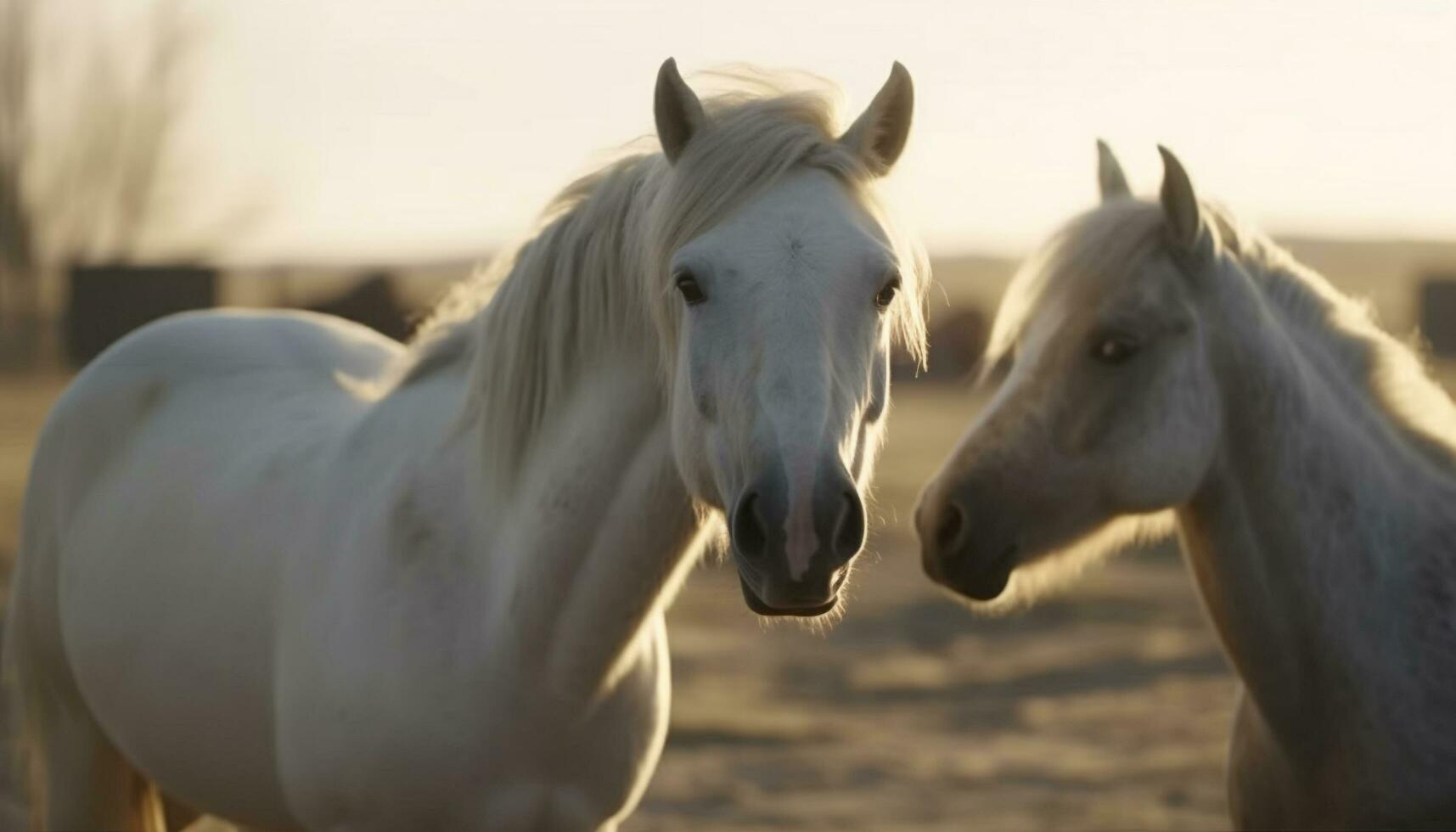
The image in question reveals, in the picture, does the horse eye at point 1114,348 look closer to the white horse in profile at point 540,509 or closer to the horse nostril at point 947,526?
the horse nostril at point 947,526

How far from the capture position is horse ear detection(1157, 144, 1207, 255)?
316cm

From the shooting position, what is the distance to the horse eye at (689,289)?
2.44 metres

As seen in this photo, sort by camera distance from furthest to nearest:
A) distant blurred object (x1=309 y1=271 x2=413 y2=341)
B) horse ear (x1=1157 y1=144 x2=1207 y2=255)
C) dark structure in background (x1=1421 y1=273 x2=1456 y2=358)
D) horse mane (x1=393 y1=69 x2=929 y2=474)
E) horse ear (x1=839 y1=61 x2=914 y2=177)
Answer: dark structure in background (x1=1421 y1=273 x2=1456 y2=358) < distant blurred object (x1=309 y1=271 x2=413 y2=341) < horse ear (x1=1157 y1=144 x2=1207 y2=255) < horse ear (x1=839 y1=61 x2=914 y2=177) < horse mane (x1=393 y1=69 x2=929 y2=474)

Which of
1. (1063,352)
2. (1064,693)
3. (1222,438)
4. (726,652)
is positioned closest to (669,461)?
(1063,352)

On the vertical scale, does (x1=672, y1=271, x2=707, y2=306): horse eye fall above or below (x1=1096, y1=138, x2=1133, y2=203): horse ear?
above

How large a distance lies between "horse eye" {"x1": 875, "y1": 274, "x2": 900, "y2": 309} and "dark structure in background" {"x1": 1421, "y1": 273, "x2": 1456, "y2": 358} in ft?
80.8

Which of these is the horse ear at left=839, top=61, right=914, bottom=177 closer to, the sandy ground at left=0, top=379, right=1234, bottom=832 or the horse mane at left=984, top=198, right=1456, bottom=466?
the sandy ground at left=0, top=379, right=1234, bottom=832

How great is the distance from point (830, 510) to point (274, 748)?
1375 mm

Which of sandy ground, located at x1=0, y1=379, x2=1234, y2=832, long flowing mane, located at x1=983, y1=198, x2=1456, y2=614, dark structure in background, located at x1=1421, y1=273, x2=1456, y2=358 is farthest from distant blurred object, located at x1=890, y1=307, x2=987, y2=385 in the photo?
long flowing mane, located at x1=983, y1=198, x2=1456, y2=614

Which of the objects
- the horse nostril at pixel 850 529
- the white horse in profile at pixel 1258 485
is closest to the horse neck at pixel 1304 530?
the white horse in profile at pixel 1258 485

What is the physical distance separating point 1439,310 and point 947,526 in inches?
967

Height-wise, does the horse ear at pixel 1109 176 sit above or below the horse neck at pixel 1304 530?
above

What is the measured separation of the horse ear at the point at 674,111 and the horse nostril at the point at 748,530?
2.11 feet

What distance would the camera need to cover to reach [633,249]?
2.67 meters
